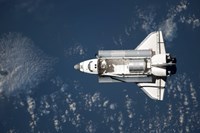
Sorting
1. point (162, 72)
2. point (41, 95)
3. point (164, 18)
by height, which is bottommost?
point (41, 95)

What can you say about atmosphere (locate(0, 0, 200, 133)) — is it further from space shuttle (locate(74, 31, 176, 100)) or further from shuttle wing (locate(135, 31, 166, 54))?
space shuttle (locate(74, 31, 176, 100))

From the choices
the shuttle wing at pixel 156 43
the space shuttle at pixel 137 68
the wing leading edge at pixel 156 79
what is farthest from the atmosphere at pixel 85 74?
the space shuttle at pixel 137 68

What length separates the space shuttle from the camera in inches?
1059

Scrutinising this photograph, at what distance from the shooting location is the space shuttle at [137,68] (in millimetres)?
26891

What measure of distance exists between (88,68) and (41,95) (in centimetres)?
937

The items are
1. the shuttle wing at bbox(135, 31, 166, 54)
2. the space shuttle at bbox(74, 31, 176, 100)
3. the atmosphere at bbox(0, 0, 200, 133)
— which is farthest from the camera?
the atmosphere at bbox(0, 0, 200, 133)

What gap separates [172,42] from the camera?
34.5 m

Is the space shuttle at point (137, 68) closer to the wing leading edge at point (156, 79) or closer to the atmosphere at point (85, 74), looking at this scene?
the wing leading edge at point (156, 79)

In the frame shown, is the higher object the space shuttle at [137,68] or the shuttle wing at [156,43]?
the shuttle wing at [156,43]

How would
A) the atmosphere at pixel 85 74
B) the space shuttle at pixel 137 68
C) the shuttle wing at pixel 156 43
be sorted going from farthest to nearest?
the atmosphere at pixel 85 74 < the shuttle wing at pixel 156 43 < the space shuttle at pixel 137 68

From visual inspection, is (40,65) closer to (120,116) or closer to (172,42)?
(120,116)

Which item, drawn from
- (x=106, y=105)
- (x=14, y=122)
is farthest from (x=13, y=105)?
(x=106, y=105)

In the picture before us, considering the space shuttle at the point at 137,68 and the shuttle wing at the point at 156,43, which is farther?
the shuttle wing at the point at 156,43

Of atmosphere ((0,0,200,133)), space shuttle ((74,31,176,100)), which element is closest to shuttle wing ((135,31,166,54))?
space shuttle ((74,31,176,100))
